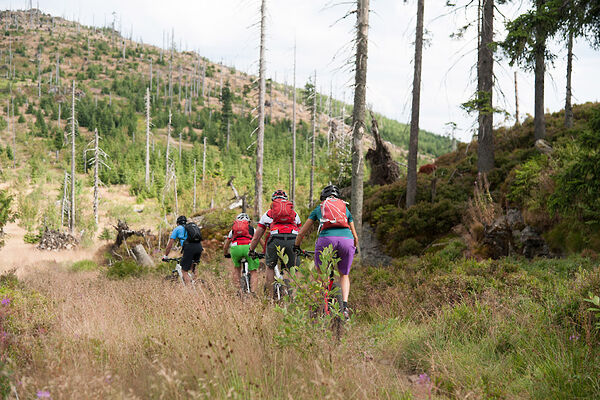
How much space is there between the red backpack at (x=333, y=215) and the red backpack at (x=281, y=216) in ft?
4.93

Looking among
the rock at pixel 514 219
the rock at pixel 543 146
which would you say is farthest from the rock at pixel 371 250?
the rock at pixel 543 146

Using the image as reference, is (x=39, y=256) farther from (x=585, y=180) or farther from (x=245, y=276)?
(x=585, y=180)

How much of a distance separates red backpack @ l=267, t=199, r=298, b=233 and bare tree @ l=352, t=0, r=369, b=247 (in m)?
6.02

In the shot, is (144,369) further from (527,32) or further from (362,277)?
(527,32)

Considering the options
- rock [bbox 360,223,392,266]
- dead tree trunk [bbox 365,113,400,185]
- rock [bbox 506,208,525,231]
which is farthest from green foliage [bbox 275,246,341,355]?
dead tree trunk [bbox 365,113,400,185]

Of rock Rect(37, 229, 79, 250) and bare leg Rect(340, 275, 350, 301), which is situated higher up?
bare leg Rect(340, 275, 350, 301)

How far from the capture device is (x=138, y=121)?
84.2m

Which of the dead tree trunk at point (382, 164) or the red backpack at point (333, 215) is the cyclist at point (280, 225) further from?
the dead tree trunk at point (382, 164)

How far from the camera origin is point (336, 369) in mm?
2758

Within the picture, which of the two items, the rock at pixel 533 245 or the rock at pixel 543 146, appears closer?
the rock at pixel 533 245

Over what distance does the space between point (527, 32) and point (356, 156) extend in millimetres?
5621

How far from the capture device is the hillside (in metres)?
57.4

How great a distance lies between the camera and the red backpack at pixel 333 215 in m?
4.65

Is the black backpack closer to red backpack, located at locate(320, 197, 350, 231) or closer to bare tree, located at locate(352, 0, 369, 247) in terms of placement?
red backpack, located at locate(320, 197, 350, 231)
